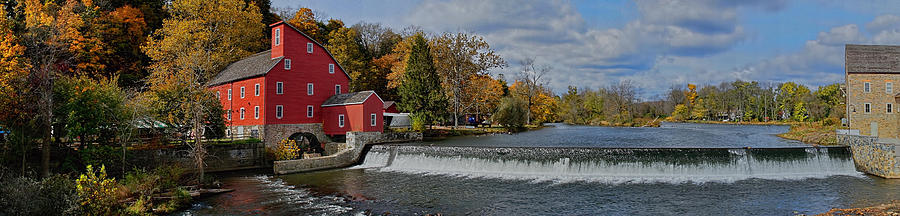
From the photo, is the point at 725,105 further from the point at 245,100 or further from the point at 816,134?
the point at 245,100

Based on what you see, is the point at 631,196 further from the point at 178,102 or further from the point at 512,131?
the point at 512,131

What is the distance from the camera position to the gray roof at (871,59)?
31516mm

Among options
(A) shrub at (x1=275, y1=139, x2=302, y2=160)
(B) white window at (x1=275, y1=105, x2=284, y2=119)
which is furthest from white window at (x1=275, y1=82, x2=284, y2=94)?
(A) shrub at (x1=275, y1=139, x2=302, y2=160)

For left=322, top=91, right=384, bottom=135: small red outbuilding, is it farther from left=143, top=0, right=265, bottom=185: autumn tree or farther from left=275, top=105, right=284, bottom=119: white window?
left=143, top=0, right=265, bottom=185: autumn tree

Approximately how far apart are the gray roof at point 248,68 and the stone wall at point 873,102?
3914 centimetres

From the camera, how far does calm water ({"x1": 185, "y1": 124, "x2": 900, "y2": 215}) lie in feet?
48.0

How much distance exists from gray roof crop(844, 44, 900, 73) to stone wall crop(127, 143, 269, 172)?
3902 centimetres

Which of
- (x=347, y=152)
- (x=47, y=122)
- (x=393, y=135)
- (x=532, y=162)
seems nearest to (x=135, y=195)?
(x=47, y=122)

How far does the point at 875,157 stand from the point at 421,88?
30779 mm

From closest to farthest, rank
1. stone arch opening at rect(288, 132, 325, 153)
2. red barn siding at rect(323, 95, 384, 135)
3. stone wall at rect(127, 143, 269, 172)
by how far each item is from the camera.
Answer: stone wall at rect(127, 143, 269, 172) < red barn siding at rect(323, 95, 384, 135) < stone arch opening at rect(288, 132, 325, 153)

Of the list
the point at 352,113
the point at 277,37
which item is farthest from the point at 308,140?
the point at 277,37

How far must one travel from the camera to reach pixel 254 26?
147 ft

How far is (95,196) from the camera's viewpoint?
12930 mm

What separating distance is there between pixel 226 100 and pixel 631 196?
1164 inches
